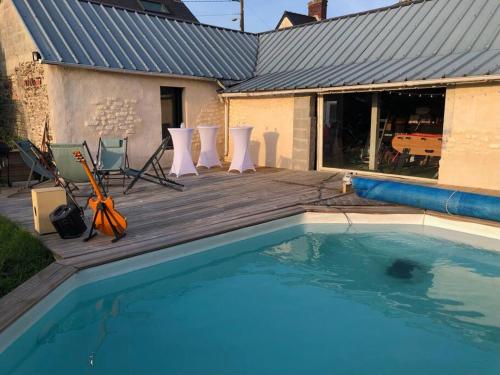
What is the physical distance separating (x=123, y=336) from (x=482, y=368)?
2863 mm

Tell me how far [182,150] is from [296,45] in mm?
5738

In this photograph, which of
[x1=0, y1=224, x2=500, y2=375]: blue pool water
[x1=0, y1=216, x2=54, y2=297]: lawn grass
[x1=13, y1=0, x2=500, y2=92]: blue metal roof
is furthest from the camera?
[x1=13, y1=0, x2=500, y2=92]: blue metal roof

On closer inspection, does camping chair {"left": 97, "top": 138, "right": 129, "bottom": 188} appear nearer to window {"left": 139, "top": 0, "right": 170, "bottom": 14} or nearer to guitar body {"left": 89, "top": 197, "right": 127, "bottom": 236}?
guitar body {"left": 89, "top": 197, "right": 127, "bottom": 236}

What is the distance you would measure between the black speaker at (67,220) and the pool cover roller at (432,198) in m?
4.46

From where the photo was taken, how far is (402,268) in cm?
496

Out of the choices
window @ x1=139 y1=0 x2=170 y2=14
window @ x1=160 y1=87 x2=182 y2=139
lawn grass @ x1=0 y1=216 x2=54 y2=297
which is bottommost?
lawn grass @ x1=0 y1=216 x2=54 y2=297

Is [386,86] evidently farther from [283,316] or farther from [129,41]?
[129,41]

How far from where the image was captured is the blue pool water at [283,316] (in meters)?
3.13

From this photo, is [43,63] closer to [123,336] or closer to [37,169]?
[37,169]

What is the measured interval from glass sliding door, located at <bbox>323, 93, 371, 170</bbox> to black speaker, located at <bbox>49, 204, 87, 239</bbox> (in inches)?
254

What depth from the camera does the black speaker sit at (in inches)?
181

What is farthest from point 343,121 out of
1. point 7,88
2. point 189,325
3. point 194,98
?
point 7,88

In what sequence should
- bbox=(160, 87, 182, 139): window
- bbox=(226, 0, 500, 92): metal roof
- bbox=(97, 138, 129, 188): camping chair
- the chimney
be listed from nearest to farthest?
bbox=(97, 138, 129, 188): camping chair, bbox=(226, 0, 500, 92): metal roof, bbox=(160, 87, 182, 139): window, the chimney

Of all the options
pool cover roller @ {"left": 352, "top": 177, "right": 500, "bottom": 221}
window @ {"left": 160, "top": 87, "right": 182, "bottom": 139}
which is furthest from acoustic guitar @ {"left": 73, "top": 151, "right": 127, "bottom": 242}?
window @ {"left": 160, "top": 87, "right": 182, "bottom": 139}
